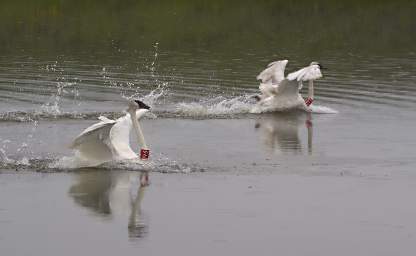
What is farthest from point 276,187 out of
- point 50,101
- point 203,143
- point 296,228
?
point 50,101

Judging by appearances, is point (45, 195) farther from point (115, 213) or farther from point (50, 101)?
point (50, 101)

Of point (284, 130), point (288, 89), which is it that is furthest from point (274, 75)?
point (284, 130)

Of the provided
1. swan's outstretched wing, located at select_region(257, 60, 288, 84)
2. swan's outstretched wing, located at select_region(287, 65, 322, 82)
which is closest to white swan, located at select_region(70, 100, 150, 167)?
swan's outstretched wing, located at select_region(287, 65, 322, 82)

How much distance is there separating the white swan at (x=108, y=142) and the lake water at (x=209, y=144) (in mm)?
224

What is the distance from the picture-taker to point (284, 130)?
21938mm

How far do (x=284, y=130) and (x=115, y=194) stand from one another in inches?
269

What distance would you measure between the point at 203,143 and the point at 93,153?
9.51 ft

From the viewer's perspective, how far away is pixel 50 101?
950 inches

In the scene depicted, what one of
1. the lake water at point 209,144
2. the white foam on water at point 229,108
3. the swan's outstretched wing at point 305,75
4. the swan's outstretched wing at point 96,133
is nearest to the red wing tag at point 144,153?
the lake water at point 209,144

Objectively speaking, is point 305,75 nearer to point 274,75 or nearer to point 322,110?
point 322,110

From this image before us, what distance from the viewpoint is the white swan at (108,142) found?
16.7 meters

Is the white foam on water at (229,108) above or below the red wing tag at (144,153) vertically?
above

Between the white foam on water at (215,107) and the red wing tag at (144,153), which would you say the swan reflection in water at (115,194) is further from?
the white foam on water at (215,107)

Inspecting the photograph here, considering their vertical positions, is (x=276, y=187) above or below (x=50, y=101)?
→ below
